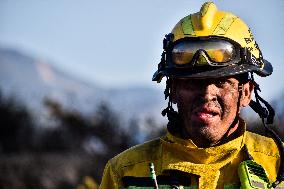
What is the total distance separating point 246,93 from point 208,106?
40cm

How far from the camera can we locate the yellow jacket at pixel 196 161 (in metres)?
4.95

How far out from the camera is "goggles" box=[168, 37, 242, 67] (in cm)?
498

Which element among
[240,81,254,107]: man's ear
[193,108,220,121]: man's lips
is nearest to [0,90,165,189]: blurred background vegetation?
[240,81,254,107]: man's ear

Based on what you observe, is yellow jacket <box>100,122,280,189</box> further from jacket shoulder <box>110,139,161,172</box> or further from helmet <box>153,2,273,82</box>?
helmet <box>153,2,273,82</box>

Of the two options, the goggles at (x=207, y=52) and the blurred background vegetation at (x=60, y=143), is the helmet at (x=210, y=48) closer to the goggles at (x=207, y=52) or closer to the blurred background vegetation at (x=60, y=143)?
the goggles at (x=207, y=52)

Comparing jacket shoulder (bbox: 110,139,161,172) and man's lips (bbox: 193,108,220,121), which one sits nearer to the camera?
man's lips (bbox: 193,108,220,121)

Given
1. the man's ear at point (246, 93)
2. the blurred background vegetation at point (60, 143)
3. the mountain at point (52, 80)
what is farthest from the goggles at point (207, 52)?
the mountain at point (52, 80)

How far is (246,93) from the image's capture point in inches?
204

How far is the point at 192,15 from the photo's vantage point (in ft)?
17.2

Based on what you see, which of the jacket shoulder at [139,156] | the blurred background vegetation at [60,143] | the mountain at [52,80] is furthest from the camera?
the mountain at [52,80]

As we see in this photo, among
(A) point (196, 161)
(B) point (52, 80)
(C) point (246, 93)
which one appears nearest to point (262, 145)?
(C) point (246, 93)

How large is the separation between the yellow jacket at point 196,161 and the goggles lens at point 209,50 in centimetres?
47

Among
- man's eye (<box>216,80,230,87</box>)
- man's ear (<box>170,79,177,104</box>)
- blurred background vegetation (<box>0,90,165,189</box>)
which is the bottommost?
blurred background vegetation (<box>0,90,165,189</box>)

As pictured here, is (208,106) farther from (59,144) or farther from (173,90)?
(59,144)
